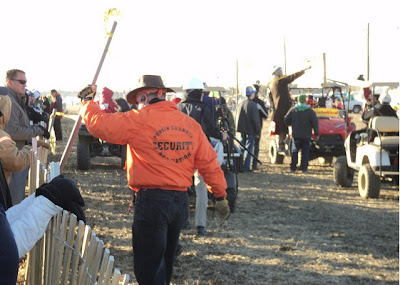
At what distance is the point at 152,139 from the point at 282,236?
3.89 m

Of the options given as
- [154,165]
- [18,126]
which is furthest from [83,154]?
[154,165]

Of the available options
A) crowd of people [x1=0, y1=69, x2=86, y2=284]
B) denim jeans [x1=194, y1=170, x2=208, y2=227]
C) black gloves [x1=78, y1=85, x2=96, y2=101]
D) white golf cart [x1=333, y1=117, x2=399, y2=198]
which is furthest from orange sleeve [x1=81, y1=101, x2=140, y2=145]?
white golf cart [x1=333, y1=117, x2=399, y2=198]

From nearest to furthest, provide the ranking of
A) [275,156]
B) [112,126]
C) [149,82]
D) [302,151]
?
[112,126] → [149,82] → [302,151] → [275,156]

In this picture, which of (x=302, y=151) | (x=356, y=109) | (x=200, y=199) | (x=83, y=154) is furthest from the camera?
(x=356, y=109)

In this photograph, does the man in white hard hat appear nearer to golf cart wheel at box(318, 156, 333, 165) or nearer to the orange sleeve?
golf cart wheel at box(318, 156, 333, 165)

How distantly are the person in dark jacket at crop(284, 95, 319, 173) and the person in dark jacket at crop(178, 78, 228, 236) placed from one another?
6999 millimetres

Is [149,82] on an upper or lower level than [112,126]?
upper

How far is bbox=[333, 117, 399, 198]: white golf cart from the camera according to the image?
10.9 m

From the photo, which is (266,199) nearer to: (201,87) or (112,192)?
(112,192)

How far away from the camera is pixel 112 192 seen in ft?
37.1

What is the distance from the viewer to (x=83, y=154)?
1420 cm

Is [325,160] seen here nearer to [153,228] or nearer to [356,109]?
[153,228]

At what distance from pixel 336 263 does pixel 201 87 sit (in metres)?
2.38

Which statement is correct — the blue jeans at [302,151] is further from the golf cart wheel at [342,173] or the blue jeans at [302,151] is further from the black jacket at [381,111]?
the black jacket at [381,111]
